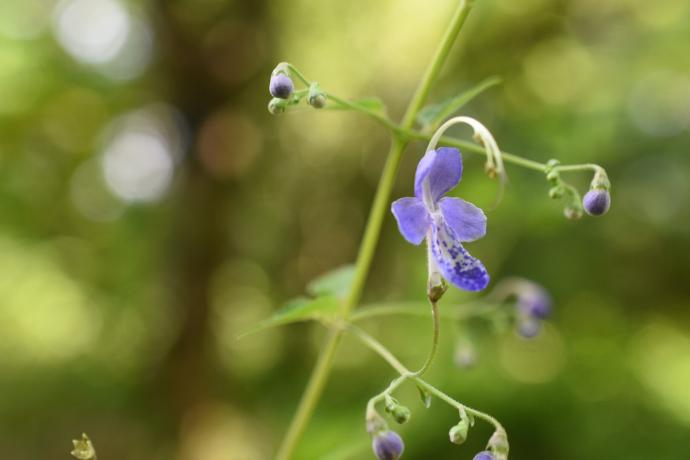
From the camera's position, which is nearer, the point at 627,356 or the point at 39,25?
the point at 627,356

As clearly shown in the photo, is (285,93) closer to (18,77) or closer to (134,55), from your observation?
(18,77)

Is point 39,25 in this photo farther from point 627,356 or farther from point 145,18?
point 627,356

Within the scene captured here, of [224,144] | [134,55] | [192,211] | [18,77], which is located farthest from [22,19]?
[192,211]

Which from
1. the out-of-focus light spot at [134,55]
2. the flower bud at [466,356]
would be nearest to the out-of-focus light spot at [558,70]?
the out-of-focus light spot at [134,55]

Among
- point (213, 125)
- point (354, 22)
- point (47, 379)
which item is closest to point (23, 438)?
point (47, 379)

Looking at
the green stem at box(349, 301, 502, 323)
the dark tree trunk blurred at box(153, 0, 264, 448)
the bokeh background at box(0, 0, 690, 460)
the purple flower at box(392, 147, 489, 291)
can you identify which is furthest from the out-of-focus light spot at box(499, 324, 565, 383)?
the purple flower at box(392, 147, 489, 291)

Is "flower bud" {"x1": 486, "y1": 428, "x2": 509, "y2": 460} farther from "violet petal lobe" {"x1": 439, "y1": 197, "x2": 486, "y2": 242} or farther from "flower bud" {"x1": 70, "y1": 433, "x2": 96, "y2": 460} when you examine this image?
"flower bud" {"x1": 70, "y1": 433, "x2": 96, "y2": 460}
